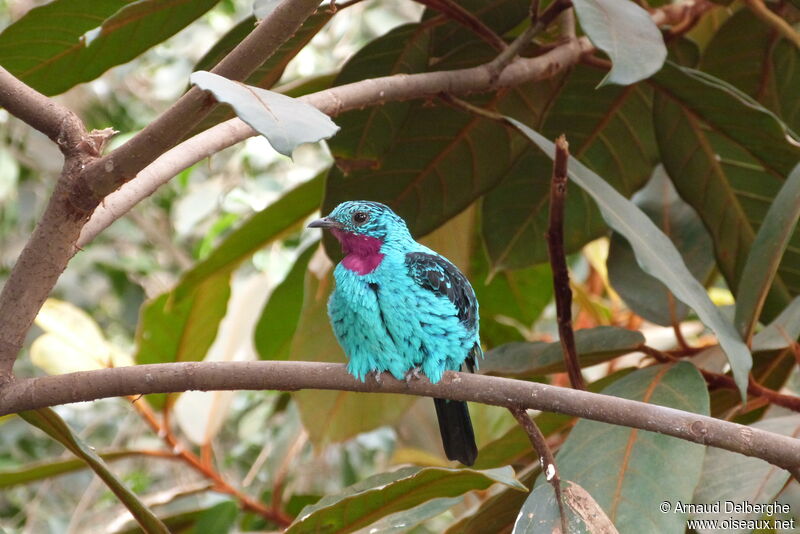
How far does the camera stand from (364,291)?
2.26 metres

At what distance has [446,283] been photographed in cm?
228

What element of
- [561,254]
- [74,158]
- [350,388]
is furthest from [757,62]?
[74,158]

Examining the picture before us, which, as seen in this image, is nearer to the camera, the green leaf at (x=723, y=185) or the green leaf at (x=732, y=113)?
the green leaf at (x=732, y=113)

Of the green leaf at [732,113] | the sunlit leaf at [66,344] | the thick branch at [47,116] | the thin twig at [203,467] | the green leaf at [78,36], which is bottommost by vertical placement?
the thin twig at [203,467]

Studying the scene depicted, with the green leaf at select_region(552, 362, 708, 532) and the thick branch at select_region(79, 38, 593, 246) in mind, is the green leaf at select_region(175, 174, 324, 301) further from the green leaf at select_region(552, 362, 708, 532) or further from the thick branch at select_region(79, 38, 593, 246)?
the green leaf at select_region(552, 362, 708, 532)

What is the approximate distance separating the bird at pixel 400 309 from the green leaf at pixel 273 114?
2.70 feet

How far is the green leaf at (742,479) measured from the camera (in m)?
2.06

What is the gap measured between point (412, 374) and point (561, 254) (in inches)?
16.5

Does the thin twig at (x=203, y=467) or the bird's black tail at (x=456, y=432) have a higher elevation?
the bird's black tail at (x=456, y=432)

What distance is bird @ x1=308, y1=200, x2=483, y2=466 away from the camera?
2.17 m

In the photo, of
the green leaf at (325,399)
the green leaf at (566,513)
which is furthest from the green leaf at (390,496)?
the green leaf at (325,399)

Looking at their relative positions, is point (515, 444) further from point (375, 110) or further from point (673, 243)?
point (375, 110)

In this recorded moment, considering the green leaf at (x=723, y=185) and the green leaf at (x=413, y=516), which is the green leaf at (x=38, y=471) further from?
the green leaf at (x=723, y=185)

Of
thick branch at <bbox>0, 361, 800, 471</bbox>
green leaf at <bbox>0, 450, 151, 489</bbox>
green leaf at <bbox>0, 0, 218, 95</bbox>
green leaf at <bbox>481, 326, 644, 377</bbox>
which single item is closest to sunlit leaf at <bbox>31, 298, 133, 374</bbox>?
green leaf at <bbox>0, 450, 151, 489</bbox>
